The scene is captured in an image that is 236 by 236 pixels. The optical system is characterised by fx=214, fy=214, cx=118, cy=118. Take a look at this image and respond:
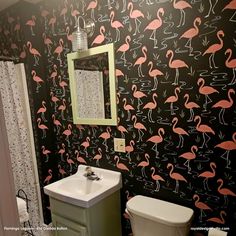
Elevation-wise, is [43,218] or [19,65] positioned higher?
[19,65]

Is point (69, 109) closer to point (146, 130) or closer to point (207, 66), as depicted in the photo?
point (146, 130)

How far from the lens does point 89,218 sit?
5.14 ft

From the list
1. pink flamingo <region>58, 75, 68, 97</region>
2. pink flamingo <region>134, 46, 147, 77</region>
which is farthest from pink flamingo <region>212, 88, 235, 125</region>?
pink flamingo <region>58, 75, 68, 97</region>

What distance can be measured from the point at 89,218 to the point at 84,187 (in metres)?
0.36

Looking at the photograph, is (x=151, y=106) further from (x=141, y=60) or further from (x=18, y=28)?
(x=18, y=28)

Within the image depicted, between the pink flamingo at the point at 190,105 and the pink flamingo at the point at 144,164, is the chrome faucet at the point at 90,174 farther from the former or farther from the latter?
the pink flamingo at the point at 190,105

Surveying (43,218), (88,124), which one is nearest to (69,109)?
(88,124)

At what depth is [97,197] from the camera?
1.56m

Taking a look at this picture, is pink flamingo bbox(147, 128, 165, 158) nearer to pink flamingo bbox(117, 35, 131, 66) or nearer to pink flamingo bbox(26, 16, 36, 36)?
pink flamingo bbox(117, 35, 131, 66)

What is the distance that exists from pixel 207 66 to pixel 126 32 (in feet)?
2.17

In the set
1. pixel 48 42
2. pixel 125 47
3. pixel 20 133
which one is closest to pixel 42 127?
pixel 20 133

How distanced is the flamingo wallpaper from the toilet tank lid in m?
0.10

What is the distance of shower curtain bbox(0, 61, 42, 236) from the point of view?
6.73ft

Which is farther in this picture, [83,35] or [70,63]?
[70,63]
